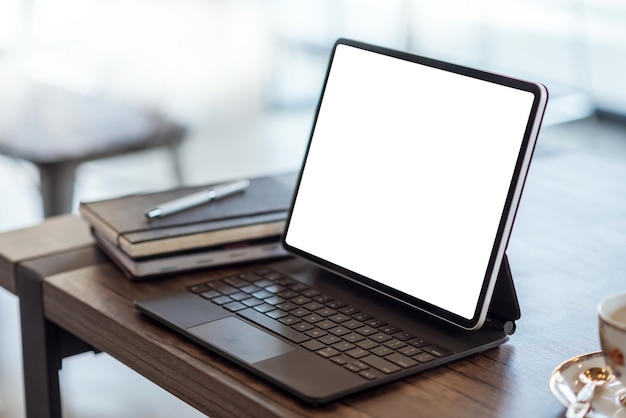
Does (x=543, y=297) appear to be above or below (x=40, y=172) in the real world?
above

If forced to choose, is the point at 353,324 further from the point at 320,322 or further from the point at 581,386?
the point at 581,386

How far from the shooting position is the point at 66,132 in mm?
2342

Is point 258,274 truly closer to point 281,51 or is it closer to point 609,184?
point 609,184

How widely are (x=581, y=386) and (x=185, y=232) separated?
48 centimetres

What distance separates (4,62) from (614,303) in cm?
306

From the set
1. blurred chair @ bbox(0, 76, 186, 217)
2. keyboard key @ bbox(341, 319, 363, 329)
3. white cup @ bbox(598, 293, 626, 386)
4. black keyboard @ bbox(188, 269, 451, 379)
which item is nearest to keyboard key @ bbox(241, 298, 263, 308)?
black keyboard @ bbox(188, 269, 451, 379)

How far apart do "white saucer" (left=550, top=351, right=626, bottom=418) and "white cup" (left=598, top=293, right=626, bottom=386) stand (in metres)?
0.02

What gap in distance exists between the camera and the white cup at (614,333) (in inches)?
28.2

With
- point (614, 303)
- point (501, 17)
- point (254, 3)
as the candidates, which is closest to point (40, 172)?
point (614, 303)

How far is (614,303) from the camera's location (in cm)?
76

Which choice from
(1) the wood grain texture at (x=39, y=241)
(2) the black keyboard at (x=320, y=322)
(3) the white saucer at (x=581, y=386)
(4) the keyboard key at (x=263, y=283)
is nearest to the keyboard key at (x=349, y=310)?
(2) the black keyboard at (x=320, y=322)

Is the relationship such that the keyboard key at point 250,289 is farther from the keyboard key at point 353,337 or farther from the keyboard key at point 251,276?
the keyboard key at point 353,337

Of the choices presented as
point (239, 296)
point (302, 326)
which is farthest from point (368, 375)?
point (239, 296)

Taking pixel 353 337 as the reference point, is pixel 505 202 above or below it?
above
